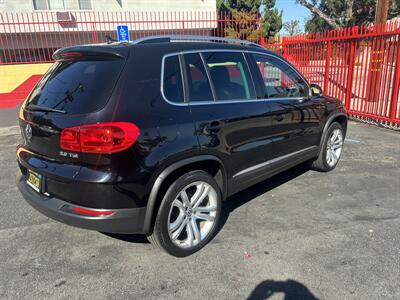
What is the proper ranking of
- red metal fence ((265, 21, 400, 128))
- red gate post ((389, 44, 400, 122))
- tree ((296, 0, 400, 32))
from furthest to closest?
tree ((296, 0, 400, 32)), red metal fence ((265, 21, 400, 128)), red gate post ((389, 44, 400, 122))

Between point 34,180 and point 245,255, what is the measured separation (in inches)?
76.5

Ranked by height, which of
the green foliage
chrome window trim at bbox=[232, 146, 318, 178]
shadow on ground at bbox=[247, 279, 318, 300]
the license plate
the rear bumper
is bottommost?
shadow on ground at bbox=[247, 279, 318, 300]

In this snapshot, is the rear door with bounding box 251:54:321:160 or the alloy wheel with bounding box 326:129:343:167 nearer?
the rear door with bounding box 251:54:321:160

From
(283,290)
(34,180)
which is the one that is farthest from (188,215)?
(34,180)

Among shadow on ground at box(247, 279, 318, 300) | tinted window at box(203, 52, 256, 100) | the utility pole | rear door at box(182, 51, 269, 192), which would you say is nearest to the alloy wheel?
rear door at box(182, 51, 269, 192)

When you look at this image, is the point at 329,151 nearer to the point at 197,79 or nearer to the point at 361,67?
the point at 197,79

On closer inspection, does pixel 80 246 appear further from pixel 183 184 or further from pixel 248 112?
pixel 248 112

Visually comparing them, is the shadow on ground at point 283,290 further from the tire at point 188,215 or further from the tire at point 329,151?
the tire at point 329,151

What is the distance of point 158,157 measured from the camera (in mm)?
2514

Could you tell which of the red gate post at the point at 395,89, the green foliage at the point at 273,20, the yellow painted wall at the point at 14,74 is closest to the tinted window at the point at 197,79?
the red gate post at the point at 395,89

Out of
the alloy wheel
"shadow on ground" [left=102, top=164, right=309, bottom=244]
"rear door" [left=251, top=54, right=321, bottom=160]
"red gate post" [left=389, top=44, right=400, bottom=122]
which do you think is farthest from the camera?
"red gate post" [left=389, top=44, right=400, bottom=122]

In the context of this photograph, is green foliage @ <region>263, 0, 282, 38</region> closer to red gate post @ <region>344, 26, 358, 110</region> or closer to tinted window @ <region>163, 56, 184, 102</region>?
red gate post @ <region>344, 26, 358, 110</region>

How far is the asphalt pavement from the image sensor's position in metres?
2.54

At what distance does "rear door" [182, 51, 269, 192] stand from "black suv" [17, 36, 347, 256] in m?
0.01
